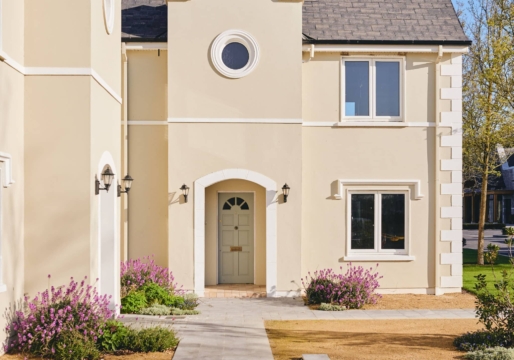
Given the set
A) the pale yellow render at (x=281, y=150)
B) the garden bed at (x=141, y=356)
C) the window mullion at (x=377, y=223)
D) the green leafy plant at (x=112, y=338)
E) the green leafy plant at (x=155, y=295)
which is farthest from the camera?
the window mullion at (x=377, y=223)

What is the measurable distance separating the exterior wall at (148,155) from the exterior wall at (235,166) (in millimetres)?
781

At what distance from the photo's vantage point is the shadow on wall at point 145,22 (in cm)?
1513

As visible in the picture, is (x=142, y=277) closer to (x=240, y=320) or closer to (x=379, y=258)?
(x=240, y=320)

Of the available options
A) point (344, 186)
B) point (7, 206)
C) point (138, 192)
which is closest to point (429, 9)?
point (344, 186)

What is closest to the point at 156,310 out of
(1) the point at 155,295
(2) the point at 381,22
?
(1) the point at 155,295

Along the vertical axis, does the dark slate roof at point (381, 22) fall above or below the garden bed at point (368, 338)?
above

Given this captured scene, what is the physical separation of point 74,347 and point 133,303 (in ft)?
Answer: 12.8

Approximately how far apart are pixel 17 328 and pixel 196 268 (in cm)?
604

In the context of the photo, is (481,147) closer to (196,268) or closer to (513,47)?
(513,47)

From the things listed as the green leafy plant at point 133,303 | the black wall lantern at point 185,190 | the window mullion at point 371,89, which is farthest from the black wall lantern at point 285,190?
the green leafy plant at point 133,303

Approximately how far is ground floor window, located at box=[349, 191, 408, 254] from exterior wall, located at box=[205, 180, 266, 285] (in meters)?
2.21

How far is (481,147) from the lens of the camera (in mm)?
20672

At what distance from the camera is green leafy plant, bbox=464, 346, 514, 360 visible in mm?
8123

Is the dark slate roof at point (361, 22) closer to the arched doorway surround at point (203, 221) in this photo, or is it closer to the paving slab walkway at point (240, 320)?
the arched doorway surround at point (203, 221)
